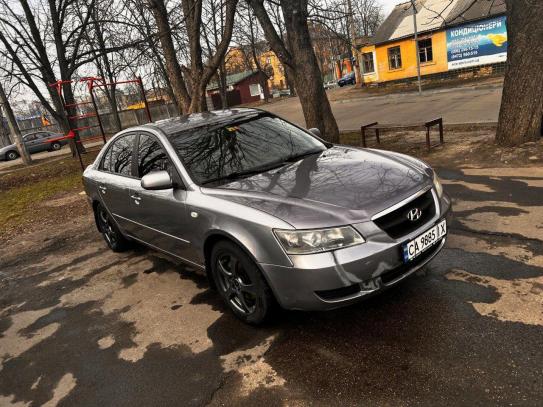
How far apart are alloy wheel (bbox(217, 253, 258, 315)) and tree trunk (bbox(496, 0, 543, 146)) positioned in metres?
6.03

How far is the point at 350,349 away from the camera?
2984 mm

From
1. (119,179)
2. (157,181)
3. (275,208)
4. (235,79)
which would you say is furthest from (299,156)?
(235,79)

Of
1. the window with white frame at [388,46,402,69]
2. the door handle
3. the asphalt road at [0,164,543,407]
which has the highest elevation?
the window with white frame at [388,46,402,69]

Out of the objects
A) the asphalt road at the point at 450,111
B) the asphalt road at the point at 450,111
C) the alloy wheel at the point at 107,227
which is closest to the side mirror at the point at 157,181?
the alloy wheel at the point at 107,227

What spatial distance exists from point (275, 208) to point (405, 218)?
90 cm

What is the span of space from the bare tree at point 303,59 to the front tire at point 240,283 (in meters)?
6.94

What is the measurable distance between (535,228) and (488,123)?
22.6 feet

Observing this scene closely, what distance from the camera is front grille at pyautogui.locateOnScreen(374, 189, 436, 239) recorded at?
294 centimetres

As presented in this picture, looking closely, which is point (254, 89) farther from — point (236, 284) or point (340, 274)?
point (340, 274)

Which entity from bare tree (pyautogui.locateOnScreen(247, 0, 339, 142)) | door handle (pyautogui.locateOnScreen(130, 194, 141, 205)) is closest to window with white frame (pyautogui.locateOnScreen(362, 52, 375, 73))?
bare tree (pyautogui.locateOnScreen(247, 0, 339, 142))

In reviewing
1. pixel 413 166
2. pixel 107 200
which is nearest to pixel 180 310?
pixel 107 200

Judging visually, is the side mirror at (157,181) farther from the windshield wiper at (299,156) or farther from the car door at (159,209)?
the windshield wiper at (299,156)

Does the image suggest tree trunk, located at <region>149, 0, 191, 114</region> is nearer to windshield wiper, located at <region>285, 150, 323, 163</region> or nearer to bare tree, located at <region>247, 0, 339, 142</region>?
bare tree, located at <region>247, 0, 339, 142</region>

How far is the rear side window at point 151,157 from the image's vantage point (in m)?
4.07
